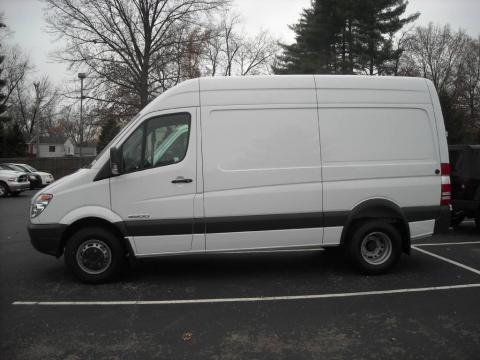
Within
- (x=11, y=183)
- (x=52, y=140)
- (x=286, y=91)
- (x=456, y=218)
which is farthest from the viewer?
(x=52, y=140)

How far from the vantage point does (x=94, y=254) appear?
5.68 metres

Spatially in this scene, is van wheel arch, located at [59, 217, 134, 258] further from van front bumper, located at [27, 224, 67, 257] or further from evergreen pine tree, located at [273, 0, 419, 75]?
evergreen pine tree, located at [273, 0, 419, 75]

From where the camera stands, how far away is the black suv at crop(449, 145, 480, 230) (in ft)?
29.1

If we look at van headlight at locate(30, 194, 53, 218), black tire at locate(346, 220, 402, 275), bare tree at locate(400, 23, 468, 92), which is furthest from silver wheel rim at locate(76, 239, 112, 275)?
bare tree at locate(400, 23, 468, 92)

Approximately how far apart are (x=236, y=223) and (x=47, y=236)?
2.41 meters

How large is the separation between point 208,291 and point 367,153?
9.08 ft

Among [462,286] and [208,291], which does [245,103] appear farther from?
→ [462,286]

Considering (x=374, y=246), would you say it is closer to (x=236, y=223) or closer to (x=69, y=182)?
(x=236, y=223)

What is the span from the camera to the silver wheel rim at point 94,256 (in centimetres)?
566

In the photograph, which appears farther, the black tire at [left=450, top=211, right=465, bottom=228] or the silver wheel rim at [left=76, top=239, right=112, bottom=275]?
the black tire at [left=450, top=211, right=465, bottom=228]

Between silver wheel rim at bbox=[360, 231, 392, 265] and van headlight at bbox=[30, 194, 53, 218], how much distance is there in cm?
419

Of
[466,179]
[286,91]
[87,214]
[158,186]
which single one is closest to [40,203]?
[87,214]

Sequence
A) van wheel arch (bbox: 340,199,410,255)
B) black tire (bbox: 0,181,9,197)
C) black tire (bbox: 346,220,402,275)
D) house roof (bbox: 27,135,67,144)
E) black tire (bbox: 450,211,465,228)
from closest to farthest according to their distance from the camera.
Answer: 1. van wheel arch (bbox: 340,199,410,255)
2. black tire (bbox: 346,220,402,275)
3. black tire (bbox: 450,211,465,228)
4. black tire (bbox: 0,181,9,197)
5. house roof (bbox: 27,135,67,144)

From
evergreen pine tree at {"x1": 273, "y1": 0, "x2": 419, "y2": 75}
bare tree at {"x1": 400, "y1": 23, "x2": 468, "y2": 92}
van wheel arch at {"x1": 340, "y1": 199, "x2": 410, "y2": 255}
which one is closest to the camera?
van wheel arch at {"x1": 340, "y1": 199, "x2": 410, "y2": 255}
